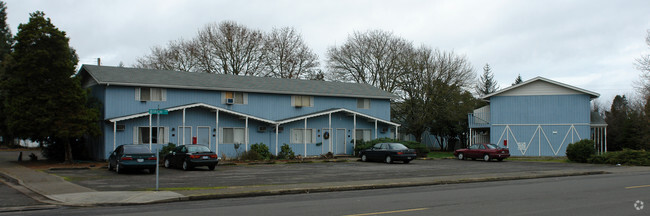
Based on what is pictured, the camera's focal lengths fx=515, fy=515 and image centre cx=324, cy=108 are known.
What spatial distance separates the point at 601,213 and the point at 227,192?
960 cm

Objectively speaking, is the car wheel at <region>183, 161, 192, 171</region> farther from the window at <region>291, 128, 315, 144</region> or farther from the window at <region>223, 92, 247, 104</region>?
the window at <region>291, 128, 315, 144</region>

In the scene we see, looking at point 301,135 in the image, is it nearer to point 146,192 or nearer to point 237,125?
point 237,125

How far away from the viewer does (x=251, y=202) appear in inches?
521

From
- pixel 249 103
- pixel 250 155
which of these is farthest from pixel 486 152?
pixel 249 103

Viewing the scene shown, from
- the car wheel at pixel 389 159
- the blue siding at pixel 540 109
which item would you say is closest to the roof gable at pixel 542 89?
the blue siding at pixel 540 109

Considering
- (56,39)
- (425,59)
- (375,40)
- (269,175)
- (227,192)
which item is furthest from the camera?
(375,40)

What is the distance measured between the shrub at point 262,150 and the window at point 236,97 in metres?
3.34

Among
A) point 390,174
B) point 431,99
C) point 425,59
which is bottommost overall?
point 390,174

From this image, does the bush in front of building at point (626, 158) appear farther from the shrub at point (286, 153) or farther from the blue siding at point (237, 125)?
the shrub at point (286, 153)

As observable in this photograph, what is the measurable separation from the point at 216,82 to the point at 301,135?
690 cm

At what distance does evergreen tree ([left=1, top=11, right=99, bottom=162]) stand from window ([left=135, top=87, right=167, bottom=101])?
12.0 feet

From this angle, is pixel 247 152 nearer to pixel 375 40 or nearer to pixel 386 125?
pixel 386 125

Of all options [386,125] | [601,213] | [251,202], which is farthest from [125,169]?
[386,125]

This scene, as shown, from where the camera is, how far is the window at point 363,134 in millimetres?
38500
